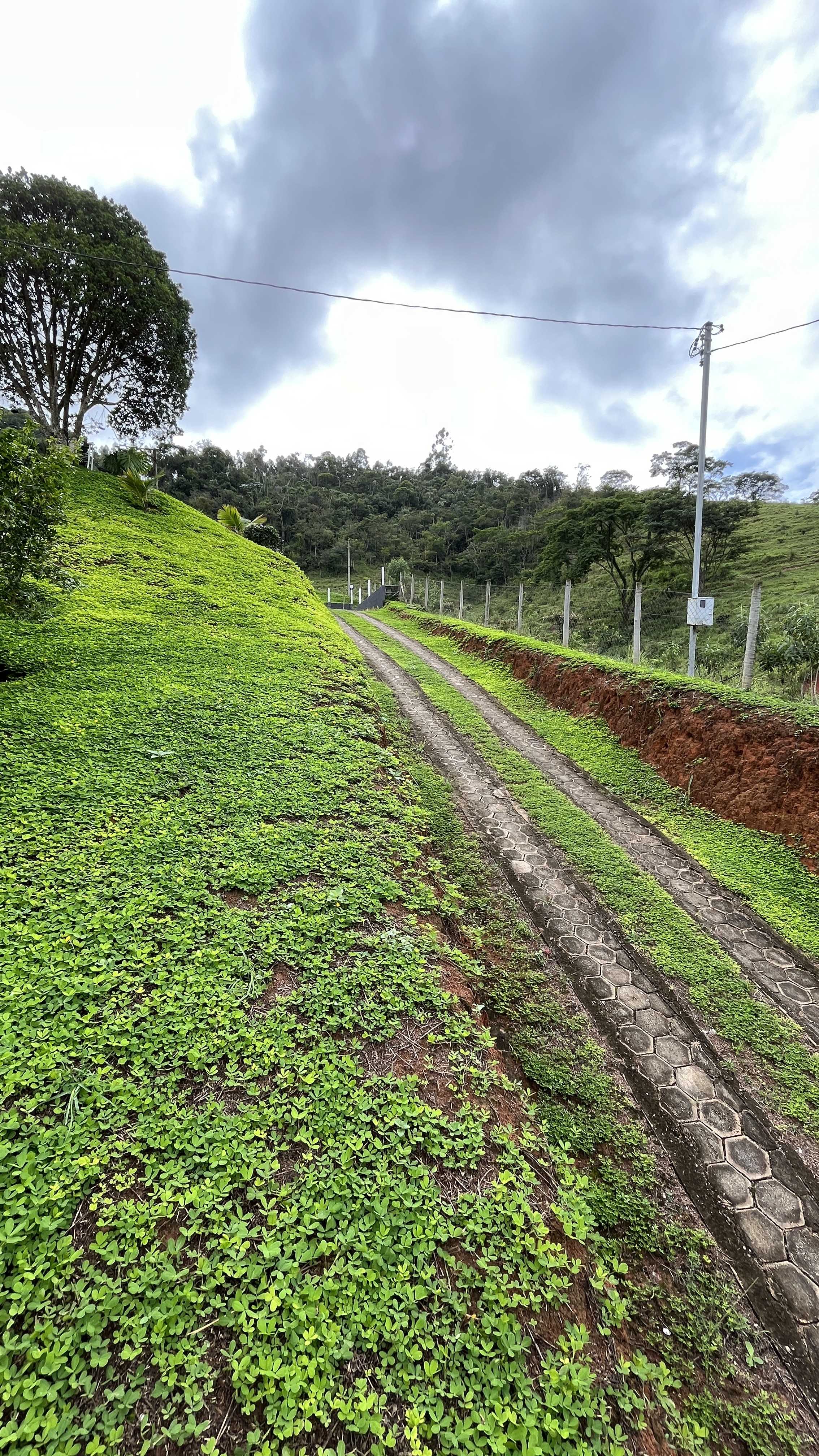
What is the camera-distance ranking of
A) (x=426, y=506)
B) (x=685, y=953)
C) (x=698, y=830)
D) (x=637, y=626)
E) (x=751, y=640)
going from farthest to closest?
(x=426, y=506) → (x=637, y=626) → (x=751, y=640) → (x=698, y=830) → (x=685, y=953)

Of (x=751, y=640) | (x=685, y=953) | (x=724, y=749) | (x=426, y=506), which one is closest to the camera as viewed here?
(x=685, y=953)

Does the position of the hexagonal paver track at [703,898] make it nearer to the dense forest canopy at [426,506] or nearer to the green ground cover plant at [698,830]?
the green ground cover plant at [698,830]

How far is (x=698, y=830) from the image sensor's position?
6203 mm

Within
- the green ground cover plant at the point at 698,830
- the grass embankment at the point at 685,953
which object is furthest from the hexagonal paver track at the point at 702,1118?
the green ground cover plant at the point at 698,830

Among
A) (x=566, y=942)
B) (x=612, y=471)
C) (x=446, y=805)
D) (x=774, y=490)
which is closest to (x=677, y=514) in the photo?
(x=446, y=805)

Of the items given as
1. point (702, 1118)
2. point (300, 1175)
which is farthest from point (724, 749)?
point (300, 1175)

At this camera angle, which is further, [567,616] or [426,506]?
[426,506]

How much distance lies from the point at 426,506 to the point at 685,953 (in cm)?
6496

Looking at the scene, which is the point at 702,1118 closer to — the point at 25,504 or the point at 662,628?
the point at 25,504

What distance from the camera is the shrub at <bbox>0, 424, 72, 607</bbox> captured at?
5.42m

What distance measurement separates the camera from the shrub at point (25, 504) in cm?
542

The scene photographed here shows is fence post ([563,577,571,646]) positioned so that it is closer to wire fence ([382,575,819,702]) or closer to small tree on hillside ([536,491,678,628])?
wire fence ([382,575,819,702])

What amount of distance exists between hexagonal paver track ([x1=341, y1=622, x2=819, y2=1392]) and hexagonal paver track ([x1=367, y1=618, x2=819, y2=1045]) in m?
0.85

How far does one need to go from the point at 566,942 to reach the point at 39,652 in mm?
7288
